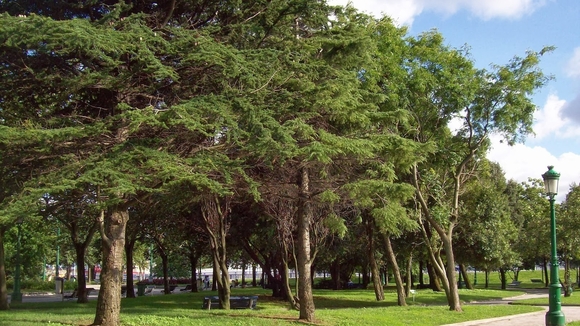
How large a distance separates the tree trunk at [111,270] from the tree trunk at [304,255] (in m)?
5.44

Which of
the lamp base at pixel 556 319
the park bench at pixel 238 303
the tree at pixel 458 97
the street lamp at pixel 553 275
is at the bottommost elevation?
the park bench at pixel 238 303

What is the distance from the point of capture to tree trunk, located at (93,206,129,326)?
14.1 m

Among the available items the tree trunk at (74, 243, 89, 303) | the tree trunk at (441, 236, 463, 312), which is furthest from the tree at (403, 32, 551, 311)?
the tree trunk at (74, 243, 89, 303)

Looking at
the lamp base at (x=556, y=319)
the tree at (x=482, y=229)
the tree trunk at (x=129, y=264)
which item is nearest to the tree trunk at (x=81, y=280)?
the tree trunk at (x=129, y=264)

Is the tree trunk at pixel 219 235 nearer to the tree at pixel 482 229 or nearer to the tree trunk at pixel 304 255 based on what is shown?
the tree trunk at pixel 304 255

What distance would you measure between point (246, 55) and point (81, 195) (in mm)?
5313

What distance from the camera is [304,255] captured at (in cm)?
1766

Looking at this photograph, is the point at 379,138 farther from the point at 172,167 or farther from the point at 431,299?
the point at 431,299

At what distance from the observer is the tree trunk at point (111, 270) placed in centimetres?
1412

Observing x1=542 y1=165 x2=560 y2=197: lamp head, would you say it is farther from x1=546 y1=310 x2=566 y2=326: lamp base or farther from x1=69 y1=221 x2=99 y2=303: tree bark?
x1=69 y1=221 x2=99 y2=303: tree bark

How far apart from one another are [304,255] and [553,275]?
7.04m

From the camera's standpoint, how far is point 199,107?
41.6ft

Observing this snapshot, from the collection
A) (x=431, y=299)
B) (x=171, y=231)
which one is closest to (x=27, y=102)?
(x=171, y=231)

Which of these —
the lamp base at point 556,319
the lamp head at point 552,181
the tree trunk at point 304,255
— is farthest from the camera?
the tree trunk at point 304,255
